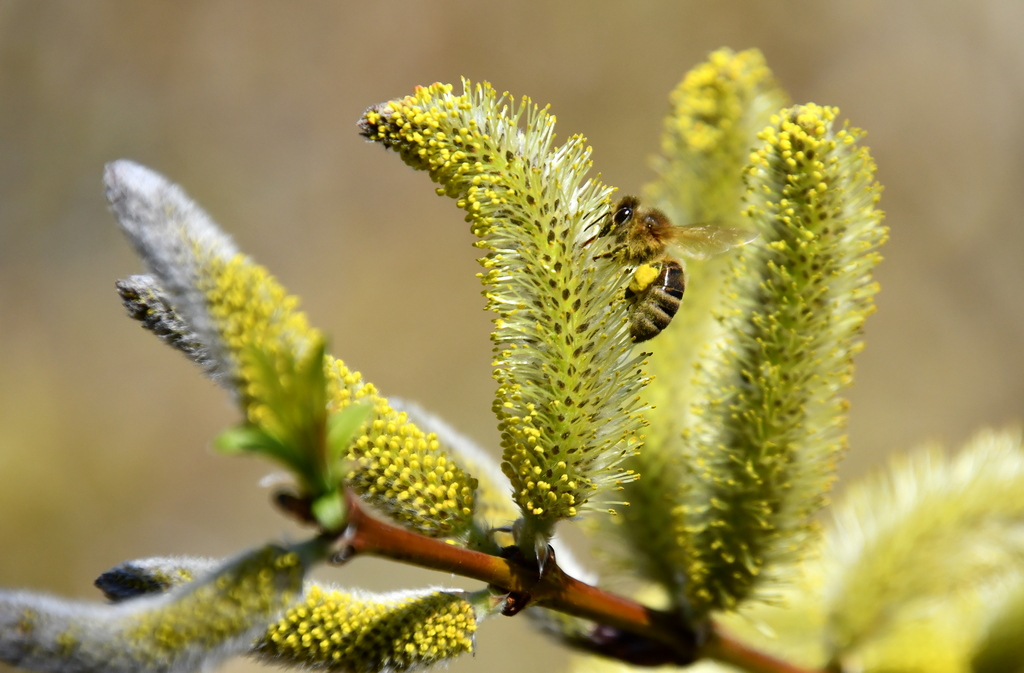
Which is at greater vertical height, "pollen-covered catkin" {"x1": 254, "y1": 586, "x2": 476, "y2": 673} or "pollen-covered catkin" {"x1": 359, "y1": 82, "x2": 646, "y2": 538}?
"pollen-covered catkin" {"x1": 359, "y1": 82, "x2": 646, "y2": 538}

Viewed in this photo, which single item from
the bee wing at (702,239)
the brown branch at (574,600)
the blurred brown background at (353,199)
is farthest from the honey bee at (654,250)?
the blurred brown background at (353,199)

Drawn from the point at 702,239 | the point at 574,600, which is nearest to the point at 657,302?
the point at 702,239

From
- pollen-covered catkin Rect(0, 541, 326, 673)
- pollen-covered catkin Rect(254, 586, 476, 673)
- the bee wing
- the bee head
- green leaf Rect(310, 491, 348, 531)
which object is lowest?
pollen-covered catkin Rect(0, 541, 326, 673)

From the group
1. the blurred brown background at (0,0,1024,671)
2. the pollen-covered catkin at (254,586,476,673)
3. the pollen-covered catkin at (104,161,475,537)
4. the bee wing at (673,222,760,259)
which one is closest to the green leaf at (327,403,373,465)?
the pollen-covered catkin at (104,161,475,537)

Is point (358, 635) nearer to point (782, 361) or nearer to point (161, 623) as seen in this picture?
point (161, 623)

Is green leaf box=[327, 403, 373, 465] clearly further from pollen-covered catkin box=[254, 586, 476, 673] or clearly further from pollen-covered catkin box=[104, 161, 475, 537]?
pollen-covered catkin box=[254, 586, 476, 673]

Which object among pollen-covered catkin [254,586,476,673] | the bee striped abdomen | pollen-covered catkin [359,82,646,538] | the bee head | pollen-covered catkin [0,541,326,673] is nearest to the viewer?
pollen-covered catkin [0,541,326,673]
